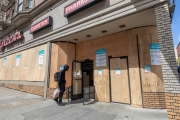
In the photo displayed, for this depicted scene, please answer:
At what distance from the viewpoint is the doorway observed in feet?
21.7

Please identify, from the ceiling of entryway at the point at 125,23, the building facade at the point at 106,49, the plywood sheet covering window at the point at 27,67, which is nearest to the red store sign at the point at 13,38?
the building facade at the point at 106,49

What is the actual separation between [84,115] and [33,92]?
6083 millimetres

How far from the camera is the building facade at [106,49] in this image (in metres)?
4.51

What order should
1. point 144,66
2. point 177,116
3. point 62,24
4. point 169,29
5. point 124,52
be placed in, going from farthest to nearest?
point 62,24 → point 124,52 → point 144,66 → point 169,29 → point 177,116

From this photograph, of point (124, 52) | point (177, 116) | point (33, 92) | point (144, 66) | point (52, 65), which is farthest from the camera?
point (33, 92)

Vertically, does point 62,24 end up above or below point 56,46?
above

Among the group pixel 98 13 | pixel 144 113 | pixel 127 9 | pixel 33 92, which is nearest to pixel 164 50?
pixel 127 9

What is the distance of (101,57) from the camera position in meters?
7.75

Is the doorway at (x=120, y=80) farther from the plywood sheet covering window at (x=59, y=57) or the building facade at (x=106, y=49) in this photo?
the plywood sheet covering window at (x=59, y=57)

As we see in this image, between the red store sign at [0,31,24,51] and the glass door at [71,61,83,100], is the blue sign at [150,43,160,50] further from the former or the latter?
the red store sign at [0,31,24,51]

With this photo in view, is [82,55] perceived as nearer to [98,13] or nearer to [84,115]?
[98,13]

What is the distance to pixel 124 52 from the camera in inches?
271

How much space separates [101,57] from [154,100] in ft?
12.3

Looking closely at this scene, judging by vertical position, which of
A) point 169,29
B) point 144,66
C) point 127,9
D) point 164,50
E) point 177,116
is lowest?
point 177,116
